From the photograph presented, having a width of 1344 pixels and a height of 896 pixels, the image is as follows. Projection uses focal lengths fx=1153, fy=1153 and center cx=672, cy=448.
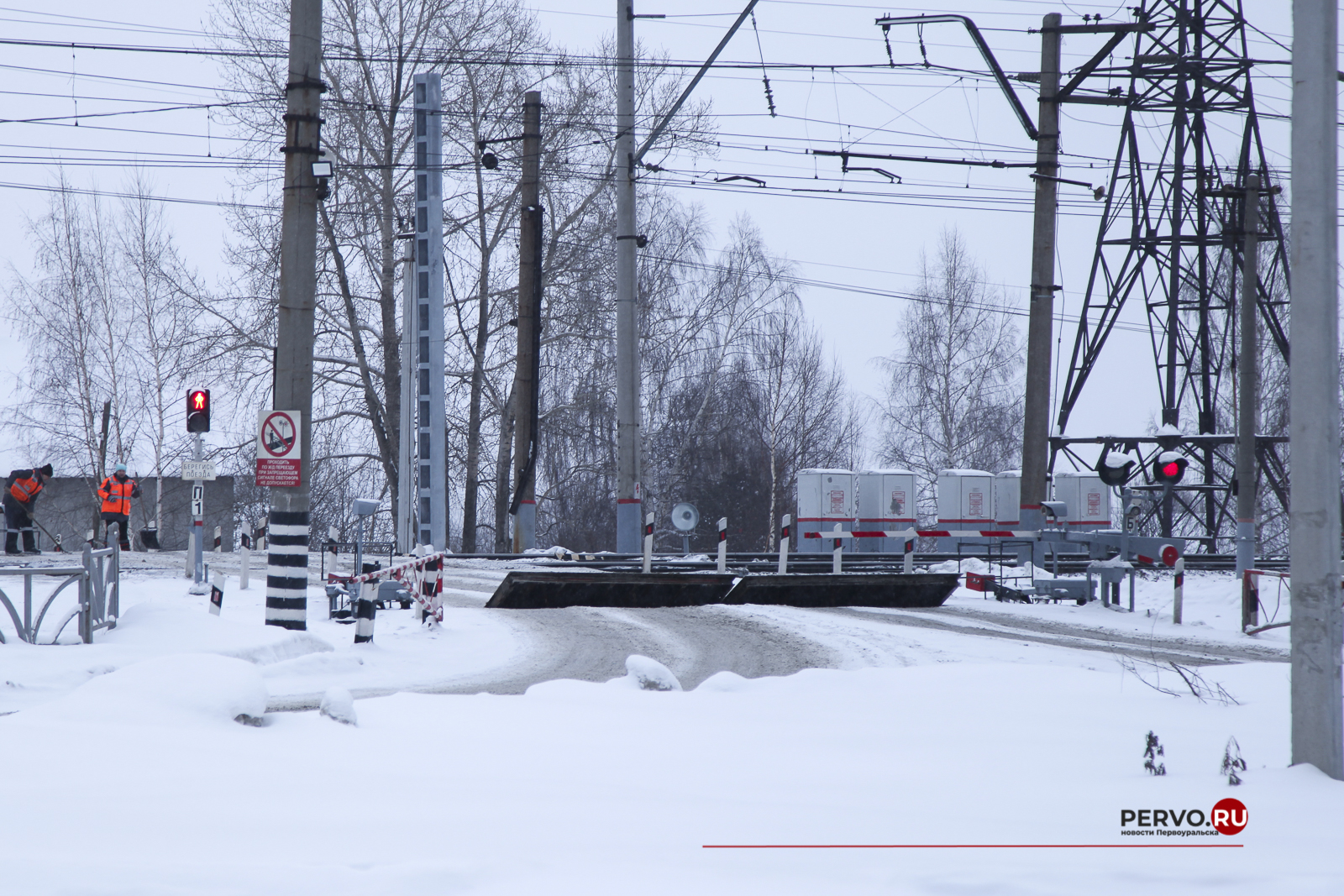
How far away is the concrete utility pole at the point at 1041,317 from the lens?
19.9 meters

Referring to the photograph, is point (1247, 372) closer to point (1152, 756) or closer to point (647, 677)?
point (647, 677)

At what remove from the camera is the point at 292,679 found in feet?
31.6

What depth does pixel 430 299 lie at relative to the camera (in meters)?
21.4

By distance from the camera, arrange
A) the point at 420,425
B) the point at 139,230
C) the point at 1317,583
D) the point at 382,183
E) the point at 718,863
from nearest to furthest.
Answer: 1. the point at 718,863
2. the point at 1317,583
3. the point at 420,425
4. the point at 382,183
5. the point at 139,230

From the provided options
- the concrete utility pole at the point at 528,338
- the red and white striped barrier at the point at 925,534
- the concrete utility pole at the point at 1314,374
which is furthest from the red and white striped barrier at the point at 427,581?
the red and white striped barrier at the point at 925,534

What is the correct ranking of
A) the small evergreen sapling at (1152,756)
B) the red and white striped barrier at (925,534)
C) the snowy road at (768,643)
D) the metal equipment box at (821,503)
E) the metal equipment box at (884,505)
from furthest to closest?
1. the metal equipment box at (884,505)
2. the metal equipment box at (821,503)
3. the red and white striped barrier at (925,534)
4. the snowy road at (768,643)
5. the small evergreen sapling at (1152,756)

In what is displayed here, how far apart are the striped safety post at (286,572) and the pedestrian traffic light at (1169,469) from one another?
12568 mm

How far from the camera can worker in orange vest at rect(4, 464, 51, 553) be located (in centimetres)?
2494

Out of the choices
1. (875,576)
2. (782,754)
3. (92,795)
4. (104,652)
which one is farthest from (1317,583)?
(875,576)

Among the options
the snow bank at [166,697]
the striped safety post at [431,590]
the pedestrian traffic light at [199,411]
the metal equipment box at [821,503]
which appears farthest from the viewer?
the metal equipment box at [821,503]

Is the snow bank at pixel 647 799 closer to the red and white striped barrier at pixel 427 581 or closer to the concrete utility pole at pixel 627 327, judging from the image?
the red and white striped barrier at pixel 427 581

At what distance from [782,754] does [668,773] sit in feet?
2.59

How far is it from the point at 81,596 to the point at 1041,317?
15699 mm

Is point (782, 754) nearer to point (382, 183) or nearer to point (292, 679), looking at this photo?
point (292, 679)
